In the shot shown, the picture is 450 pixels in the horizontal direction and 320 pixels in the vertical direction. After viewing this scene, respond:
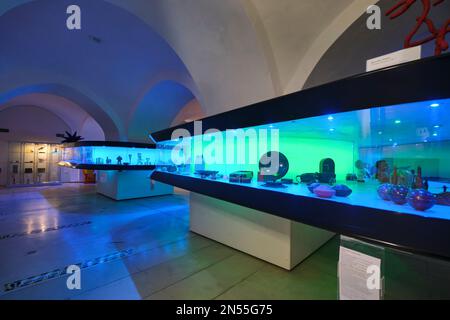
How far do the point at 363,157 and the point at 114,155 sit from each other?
8.17 metres

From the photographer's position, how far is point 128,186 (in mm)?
7934

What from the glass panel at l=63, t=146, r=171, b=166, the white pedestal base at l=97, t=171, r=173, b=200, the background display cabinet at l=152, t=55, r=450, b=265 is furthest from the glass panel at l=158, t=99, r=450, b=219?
the white pedestal base at l=97, t=171, r=173, b=200

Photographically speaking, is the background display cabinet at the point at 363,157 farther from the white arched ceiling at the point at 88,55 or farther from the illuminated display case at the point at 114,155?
the illuminated display case at the point at 114,155

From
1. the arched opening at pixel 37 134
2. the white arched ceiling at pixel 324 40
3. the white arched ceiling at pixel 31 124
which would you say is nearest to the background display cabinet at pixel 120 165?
the white arched ceiling at pixel 324 40

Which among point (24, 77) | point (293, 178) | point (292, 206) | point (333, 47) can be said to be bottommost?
point (292, 206)

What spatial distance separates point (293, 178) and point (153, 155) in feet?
23.4

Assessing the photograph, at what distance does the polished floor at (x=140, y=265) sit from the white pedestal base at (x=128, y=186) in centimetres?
282

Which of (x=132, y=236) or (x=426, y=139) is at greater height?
(x=426, y=139)

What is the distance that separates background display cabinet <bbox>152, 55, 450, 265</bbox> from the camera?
1.10 metres

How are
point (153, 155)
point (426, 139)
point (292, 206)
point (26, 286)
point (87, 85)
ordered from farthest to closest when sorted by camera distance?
point (153, 155)
point (87, 85)
point (26, 286)
point (292, 206)
point (426, 139)

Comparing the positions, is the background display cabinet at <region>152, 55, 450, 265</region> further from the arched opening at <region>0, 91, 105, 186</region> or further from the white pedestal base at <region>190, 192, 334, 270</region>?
the arched opening at <region>0, 91, 105, 186</region>

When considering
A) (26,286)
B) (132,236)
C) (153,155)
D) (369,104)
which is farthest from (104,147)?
(369,104)

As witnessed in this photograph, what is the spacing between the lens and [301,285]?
244 centimetres

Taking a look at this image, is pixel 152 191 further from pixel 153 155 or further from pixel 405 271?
pixel 405 271
